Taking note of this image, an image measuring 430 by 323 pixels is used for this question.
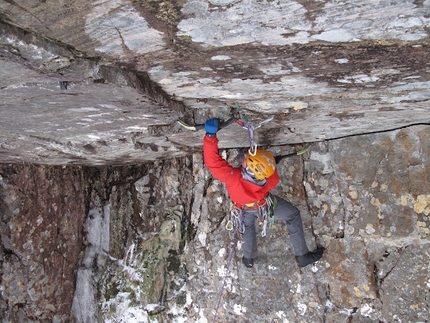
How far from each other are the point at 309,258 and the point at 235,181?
134cm

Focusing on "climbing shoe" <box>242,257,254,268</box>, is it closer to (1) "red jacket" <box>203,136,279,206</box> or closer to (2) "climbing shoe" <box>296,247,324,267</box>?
(2) "climbing shoe" <box>296,247,324,267</box>

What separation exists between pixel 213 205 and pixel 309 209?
4.18ft

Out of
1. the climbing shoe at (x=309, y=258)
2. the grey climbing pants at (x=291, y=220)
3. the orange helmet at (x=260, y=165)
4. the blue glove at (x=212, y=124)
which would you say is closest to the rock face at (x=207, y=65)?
the blue glove at (x=212, y=124)

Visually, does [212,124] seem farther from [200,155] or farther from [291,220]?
[200,155]

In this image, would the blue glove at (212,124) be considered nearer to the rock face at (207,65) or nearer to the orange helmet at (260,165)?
the rock face at (207,65)

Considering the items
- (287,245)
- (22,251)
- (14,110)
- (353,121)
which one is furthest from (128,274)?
(353,121)

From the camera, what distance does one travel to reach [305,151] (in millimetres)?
4281

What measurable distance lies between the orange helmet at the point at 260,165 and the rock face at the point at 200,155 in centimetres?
34

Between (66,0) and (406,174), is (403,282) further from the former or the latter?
(66,0)

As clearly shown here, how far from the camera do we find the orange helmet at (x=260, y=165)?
3.47 m

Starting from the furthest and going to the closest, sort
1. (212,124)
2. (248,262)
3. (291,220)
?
(248,262) → (291,220) → (212,124)

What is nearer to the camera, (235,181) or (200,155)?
(235,181)

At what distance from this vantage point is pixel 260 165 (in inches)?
136

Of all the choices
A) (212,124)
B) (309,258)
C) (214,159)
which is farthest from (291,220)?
(212,124)
